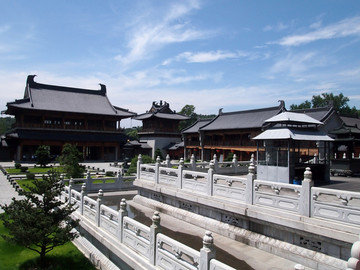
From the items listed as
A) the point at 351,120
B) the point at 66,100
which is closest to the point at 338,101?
the point at 351,120

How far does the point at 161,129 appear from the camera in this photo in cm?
5416

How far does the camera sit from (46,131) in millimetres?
42312

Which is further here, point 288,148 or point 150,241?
point 288,148

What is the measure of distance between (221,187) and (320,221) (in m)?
3.56

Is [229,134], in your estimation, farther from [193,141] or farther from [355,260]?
[355,260]

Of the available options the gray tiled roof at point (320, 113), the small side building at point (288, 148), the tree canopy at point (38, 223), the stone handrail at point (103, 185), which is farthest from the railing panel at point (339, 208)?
the gray tiled roof at point (320, 113)

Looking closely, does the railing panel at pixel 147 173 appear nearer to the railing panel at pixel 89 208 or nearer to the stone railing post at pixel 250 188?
the railing panel at pixel 89 208

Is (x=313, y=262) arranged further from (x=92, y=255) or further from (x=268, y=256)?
(x=92, y=255)

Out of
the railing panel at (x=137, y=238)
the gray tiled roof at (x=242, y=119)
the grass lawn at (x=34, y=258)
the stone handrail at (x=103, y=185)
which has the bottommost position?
the grass lawn at (x=34, y=258)

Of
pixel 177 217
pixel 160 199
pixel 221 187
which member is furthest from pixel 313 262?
pixel 160 199

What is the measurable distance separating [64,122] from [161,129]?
57.6ft

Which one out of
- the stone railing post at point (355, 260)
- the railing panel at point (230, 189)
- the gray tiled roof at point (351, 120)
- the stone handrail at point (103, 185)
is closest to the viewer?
the stone railing post at point (355, 260)

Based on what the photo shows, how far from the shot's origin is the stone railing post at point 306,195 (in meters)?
6.88

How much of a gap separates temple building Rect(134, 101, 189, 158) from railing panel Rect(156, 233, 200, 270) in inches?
1823
